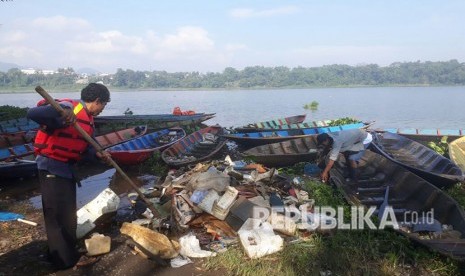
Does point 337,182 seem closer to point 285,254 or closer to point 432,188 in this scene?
point 432,188

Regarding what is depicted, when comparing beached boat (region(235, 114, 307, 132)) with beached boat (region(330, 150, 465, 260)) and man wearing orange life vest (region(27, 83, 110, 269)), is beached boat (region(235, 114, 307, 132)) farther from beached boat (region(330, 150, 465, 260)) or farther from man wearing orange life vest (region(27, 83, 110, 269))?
man wearing orange life vest (region(27, 83, 110, 269))

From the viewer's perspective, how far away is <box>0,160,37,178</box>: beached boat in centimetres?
780

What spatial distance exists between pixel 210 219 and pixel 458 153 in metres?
8.12

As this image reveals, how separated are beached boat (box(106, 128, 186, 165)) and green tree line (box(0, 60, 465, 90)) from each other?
79.9 metres

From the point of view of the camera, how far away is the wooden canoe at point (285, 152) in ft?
31.4

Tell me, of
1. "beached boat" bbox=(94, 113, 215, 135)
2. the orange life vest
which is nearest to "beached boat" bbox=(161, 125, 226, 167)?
"beached boat" bbox=(94, 113, 215, 135)

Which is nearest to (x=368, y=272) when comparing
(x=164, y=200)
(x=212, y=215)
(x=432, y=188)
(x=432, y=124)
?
(x=212, y=215)

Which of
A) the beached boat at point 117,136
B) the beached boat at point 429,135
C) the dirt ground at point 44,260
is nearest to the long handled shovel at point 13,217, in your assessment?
the dirt ground at point 44,260

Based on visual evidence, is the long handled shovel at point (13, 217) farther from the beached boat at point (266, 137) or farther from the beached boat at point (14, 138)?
the beached boat at point (266, 137)

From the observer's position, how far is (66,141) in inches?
155

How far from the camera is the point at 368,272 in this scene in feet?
14.0

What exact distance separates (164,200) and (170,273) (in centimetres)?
210

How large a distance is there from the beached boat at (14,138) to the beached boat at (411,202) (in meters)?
9.62

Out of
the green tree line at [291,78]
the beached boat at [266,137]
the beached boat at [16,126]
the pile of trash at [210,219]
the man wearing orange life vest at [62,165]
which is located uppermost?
the green tree line at [291,78]
